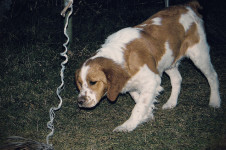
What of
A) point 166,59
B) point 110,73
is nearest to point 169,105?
point 166,59

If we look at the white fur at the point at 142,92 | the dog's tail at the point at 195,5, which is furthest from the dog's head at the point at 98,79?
the dog's tail at the point at 195,5

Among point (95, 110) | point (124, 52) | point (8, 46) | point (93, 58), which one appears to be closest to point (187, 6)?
point (124, 52)

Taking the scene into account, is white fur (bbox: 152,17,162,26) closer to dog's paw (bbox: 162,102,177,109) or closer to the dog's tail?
the dog's tail

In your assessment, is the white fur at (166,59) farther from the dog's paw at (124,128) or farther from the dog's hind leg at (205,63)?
the dog's paw at (124,128)

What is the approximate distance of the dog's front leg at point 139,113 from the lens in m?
3.58

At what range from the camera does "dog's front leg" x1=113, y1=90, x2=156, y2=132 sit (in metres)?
3.58

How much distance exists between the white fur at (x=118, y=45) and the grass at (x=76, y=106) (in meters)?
1.00

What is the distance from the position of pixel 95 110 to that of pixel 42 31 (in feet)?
11.9

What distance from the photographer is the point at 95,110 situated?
4.25 meters

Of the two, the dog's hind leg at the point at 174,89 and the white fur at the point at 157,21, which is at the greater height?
the white fur at the point at 157,21

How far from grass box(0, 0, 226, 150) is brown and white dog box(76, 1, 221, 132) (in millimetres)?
276

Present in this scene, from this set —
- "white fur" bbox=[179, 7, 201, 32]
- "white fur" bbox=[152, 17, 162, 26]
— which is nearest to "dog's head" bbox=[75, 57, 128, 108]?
"white fur" bbox=[152, 17, 162, 26]

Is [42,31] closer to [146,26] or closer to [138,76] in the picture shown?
[146,26]

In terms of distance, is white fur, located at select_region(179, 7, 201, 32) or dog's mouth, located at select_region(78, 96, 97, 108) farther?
white fur, located at select_region(179, 7, 201, 32)
